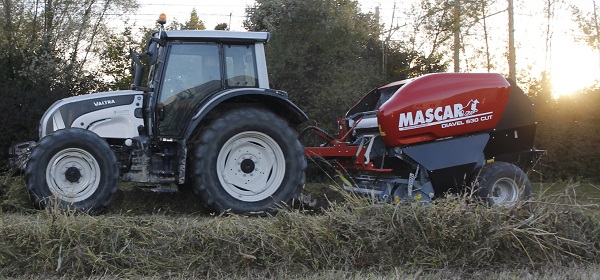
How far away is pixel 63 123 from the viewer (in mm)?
6668

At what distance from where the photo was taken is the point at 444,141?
289 inches

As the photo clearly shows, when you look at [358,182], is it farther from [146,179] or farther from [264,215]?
[146,179]

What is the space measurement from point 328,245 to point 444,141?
3427mm

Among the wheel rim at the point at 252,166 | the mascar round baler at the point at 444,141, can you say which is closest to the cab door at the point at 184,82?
the wheel rim at the point at 252,166

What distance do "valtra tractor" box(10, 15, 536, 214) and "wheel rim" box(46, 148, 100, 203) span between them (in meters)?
0.01

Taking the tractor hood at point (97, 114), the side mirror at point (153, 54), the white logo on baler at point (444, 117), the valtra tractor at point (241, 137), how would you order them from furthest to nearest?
1. the white logo on baler at point (444, 117)
2. the side mirror at point (153, 54)
3. the tractor hood at point (97, 114)
4. the valtra tractor at point (241, 137)

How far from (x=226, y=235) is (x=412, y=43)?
11806 mm

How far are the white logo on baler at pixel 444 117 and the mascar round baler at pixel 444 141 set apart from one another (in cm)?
1

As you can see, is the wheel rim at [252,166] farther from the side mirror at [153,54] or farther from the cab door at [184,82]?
the side mirror at [153,54]

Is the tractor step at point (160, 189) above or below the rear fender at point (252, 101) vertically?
below

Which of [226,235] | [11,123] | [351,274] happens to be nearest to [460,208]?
[351,274]

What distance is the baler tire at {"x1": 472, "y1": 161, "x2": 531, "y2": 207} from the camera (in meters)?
7.25

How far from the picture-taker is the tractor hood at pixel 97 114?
667 centimetres

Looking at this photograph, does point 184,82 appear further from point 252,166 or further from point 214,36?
point 252,166
